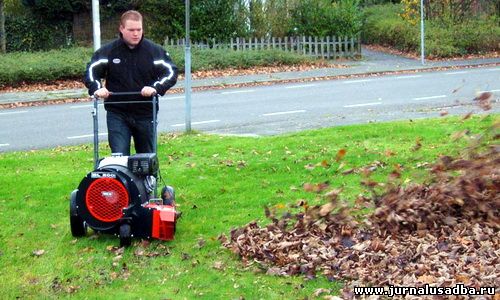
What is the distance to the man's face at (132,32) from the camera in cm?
809

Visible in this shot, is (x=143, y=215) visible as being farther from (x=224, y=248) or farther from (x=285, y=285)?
(x=285, y=285)

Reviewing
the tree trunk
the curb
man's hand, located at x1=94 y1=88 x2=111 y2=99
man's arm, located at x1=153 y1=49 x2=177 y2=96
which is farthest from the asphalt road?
the tree trunk

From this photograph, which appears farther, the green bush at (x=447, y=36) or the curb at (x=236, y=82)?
the green bush at (x=447, y=36)

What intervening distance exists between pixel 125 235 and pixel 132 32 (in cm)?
190

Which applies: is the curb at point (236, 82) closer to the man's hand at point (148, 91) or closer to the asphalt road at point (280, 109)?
the asphalt road at point (280, 109)

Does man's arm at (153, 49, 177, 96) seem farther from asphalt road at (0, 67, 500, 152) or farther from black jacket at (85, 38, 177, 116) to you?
asphalt road at (0, 67, 500, 152)

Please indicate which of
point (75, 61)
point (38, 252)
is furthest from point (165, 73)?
point (75, 61)

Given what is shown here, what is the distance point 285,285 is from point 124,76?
2.92 metres

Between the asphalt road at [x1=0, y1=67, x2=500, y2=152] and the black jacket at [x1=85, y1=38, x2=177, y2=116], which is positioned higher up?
the black jacket at [x1=85, y1=38, x2=177, y2=116]

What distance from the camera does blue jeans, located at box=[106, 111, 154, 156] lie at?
27.3 feet

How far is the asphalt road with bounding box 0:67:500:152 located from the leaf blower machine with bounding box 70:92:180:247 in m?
7.30

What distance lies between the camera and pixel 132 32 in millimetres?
8125

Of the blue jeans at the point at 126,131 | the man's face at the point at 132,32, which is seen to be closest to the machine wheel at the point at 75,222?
the blue jeans at the point at 126,131

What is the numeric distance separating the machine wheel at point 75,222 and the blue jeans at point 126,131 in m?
0.73
